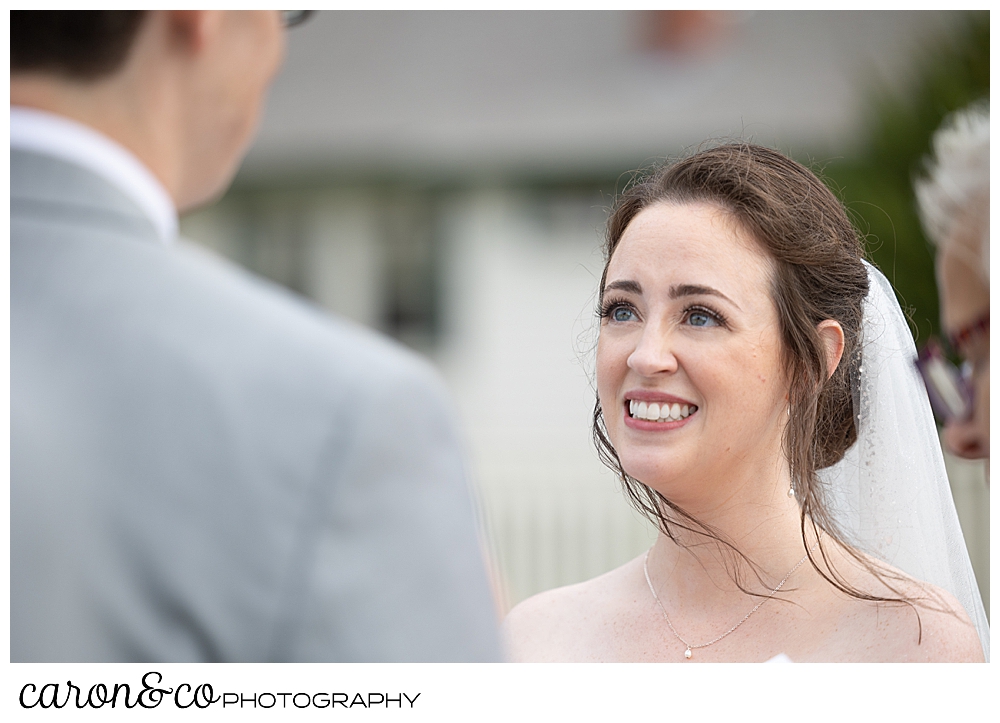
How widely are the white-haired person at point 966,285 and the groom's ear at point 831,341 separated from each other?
308 mm

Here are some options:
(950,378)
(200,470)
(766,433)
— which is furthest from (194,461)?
(950,378)

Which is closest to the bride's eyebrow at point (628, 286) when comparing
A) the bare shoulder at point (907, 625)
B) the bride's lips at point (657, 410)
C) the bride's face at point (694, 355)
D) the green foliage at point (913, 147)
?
the bride's face at point (694, 355)

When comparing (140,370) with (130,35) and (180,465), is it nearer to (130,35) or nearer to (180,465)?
(180,465)

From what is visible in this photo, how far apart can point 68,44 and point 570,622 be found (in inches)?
45.0

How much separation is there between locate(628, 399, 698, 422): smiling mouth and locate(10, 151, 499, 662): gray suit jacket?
70cm

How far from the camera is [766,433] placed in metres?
1.44

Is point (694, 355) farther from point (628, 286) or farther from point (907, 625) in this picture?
point (907, 625)

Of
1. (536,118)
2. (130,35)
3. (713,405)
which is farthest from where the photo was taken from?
(536,118)

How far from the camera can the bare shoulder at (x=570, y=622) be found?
1558 mm

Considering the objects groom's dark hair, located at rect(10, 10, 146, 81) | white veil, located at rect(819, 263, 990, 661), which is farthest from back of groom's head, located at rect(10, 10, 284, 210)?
white veil, located at rect(819, 263, 990, 661)

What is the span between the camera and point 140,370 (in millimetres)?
744

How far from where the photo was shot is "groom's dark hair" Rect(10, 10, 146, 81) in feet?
2.71
